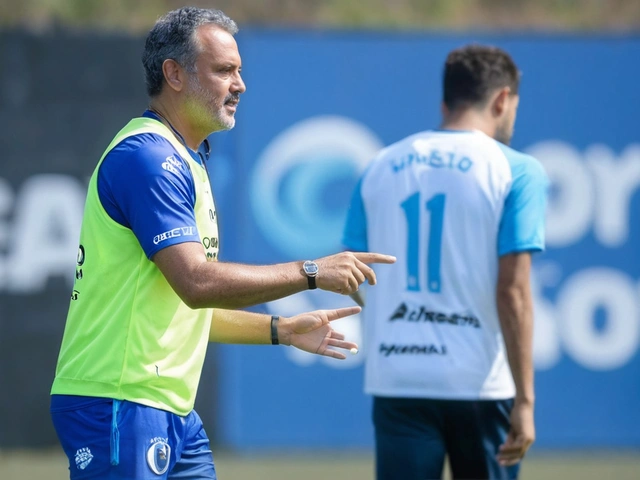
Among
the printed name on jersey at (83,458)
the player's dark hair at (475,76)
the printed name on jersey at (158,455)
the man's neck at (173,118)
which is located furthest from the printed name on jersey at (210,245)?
the player's dark hair at (475,76)

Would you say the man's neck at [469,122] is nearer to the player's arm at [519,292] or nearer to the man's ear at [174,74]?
the player's arm at [519,292]

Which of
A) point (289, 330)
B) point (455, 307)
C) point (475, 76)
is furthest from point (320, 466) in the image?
point (289, 330)

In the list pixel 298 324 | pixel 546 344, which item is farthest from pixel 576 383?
pixel 298 324

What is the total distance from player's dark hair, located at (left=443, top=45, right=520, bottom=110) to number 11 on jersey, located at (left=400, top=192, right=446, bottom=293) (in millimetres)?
488

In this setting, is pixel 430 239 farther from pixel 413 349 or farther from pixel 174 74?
pixel 174 74

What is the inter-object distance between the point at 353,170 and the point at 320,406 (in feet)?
5.84

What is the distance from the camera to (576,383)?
807cm

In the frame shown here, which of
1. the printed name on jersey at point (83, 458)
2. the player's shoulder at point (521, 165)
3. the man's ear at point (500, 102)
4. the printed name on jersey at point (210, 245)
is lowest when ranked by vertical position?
the printed name on jersey at point (83, 458)

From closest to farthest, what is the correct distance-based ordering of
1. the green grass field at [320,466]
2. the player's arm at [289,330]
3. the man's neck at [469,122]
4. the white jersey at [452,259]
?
the player's arm at [289,330] → the white jersey at [452,259] → the man's neck at [469,122] → the green grass field at [320,466]

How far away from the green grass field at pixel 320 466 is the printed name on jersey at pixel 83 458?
4130 millimetres

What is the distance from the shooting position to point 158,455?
318 cm

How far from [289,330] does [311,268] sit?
22.1 inches

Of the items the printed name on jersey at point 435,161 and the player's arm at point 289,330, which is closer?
the player's arm at point 289,330

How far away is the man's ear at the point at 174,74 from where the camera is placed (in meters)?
3.38
